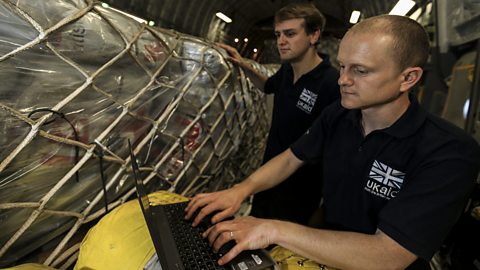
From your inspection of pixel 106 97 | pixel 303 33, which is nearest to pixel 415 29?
pixel 303 33

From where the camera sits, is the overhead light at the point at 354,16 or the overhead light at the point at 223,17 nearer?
the overhead light at the point at 354,16

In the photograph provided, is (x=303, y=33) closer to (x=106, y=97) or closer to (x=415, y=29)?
(x=415, y=29)

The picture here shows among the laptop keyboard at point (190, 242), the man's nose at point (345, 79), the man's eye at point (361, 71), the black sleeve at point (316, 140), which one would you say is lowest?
the laptop keyboard at point (190, 242)

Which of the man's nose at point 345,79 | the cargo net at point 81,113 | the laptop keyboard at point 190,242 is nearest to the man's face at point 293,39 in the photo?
the cargo net at point 81,113

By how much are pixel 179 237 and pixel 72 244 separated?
12.4 inches

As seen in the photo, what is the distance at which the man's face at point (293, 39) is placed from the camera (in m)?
1.05

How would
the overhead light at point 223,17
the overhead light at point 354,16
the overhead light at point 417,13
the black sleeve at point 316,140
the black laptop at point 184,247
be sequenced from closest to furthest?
the black laptop at point 184,247
the black sleeve at point 316,140
the overhead light at point 354,16
the overhead light at point 223,17
the overhead light at point 417,13

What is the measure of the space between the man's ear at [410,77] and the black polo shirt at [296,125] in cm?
42

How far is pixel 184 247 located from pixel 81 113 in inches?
14.4

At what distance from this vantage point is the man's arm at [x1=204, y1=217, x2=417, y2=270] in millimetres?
490

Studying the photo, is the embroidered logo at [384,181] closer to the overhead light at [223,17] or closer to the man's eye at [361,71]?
the man's eye at [361,71]

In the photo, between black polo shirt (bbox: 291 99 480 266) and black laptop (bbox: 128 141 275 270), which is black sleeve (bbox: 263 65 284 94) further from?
black laptop (bbox: 128 141 275 270)

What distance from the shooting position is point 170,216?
62 cm

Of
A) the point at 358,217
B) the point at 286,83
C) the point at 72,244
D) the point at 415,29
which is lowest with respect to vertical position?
the point at 72,244
